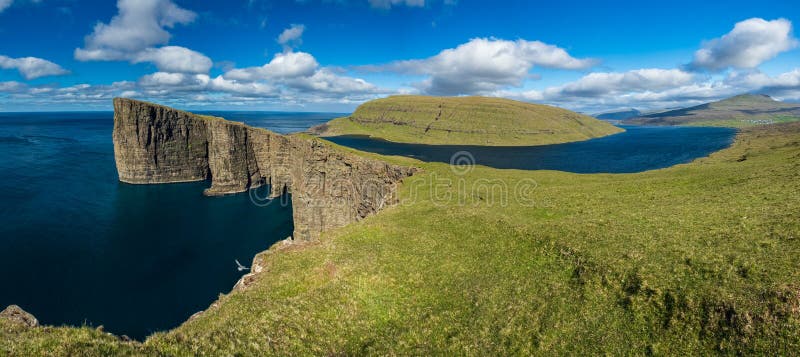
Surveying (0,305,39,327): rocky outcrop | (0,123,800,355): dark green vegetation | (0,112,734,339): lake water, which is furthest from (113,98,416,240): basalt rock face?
(0,305,39,327): rocky outcrop

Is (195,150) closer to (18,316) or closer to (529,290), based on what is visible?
(18,316)

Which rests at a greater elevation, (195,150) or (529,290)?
(195,150)

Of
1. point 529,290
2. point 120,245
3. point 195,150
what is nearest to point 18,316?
point 529,290

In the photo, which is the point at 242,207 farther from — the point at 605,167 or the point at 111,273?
the point at 605,167

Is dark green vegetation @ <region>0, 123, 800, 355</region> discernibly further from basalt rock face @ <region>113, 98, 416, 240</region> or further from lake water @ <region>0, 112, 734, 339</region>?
basalt rock face @ <region>113, 98, 416, 240</region>

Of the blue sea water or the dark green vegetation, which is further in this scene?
the blue sea water

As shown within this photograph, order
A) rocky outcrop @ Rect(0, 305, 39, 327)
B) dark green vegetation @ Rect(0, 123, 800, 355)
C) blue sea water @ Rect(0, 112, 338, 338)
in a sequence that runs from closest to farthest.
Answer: dark green vegetation @ Rect(0, 123, 800, 355), rocky outcrop @ Rect(0, 305, 39, 327), blue sea water @ Rect(0, 112, 338, 338)

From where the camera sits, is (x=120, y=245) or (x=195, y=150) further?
(x=195, y=150)

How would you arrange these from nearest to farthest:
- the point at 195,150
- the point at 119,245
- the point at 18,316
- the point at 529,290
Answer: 1. the point at 18,316
2. the point at 529,290
3. the point at 119,245
4. the point at 195,150
